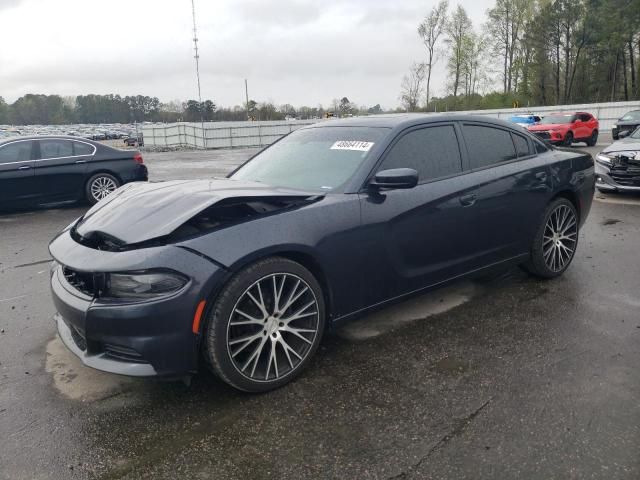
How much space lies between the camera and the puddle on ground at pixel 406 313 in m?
3.94

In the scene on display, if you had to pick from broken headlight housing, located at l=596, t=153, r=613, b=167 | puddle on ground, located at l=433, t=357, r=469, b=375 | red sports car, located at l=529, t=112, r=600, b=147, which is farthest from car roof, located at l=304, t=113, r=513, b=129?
red sports car, located at l=529, t=112, r=600, b=147

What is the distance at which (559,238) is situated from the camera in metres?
5.00

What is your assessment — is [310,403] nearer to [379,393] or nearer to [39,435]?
[379,393]

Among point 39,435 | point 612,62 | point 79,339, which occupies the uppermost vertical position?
point 612,62

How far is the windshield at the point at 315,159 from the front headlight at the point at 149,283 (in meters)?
1.24

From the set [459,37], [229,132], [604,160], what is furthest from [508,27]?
[604,160]

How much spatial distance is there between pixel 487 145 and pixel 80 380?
11.7 ft

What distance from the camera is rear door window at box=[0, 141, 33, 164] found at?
30.8 feet

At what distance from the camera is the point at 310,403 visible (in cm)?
297

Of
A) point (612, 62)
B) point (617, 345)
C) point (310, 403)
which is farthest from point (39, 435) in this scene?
point (612, 62)

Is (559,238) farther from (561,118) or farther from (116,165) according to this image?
(561,118)

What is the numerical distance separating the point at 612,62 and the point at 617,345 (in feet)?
194

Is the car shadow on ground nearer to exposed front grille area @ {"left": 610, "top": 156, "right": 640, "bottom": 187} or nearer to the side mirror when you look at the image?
the side mirror

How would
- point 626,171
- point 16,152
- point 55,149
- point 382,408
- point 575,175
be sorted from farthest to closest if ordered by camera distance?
point 55,149, point 16,152, point 626,171, point 575,175, point 382,408
